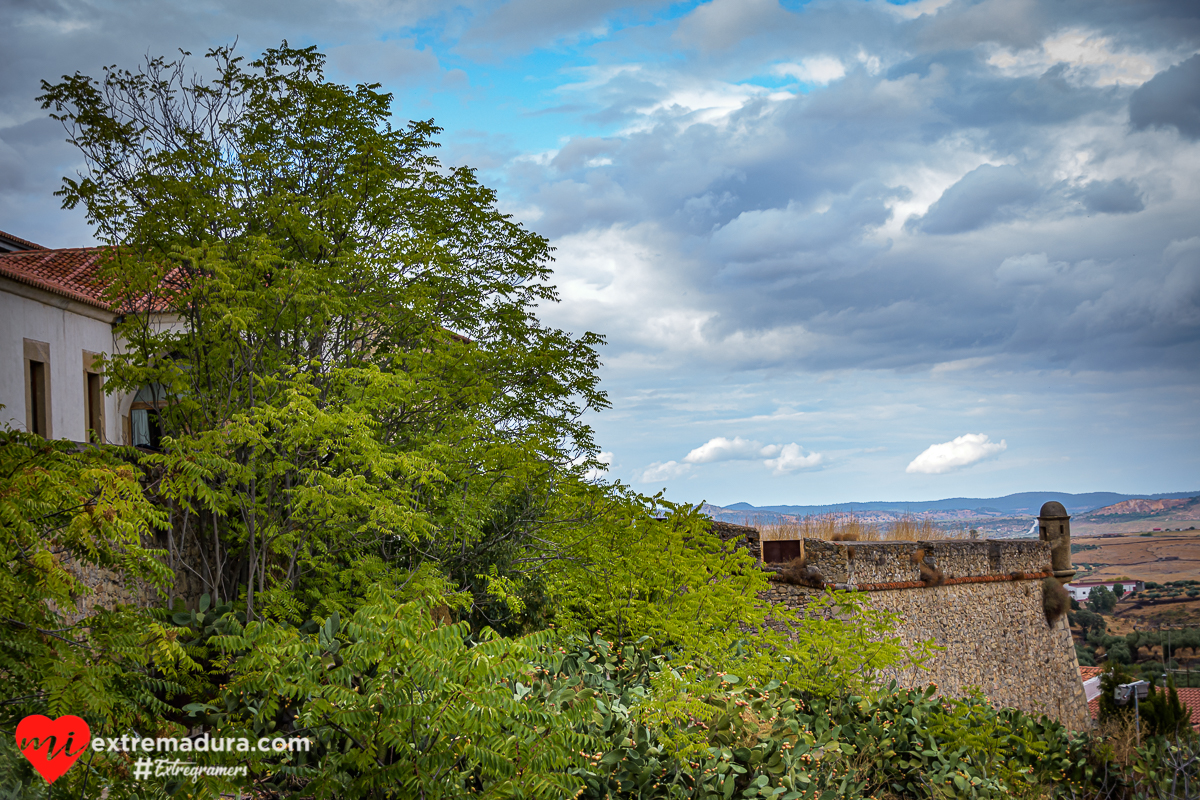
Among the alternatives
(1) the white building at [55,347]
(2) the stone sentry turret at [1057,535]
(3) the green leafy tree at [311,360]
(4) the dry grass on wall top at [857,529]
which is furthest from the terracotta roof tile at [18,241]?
(2) the stone sentry turret at [1057,535]

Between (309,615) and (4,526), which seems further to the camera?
(309,615)

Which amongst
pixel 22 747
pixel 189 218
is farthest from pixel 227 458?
pixel 22 747

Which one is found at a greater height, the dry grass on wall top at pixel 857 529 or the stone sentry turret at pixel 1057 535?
the dry grass on wall top at pixel 857 529

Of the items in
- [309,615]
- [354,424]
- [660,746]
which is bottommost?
[660,746]

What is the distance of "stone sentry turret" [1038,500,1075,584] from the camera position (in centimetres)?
2409

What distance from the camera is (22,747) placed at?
5.06 meters

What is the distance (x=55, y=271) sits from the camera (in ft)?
73.9

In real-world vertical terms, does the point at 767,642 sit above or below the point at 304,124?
below

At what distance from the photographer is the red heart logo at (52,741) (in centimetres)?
505

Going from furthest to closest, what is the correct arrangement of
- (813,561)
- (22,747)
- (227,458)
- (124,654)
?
1. (813,561)
2. (227,458)
3. (124,654)
4. (22,747)

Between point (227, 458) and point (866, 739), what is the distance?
7867 millimetres

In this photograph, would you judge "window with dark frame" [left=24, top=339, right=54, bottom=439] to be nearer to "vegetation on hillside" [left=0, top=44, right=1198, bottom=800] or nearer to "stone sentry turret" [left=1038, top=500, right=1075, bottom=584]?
"vegetation on hillside" [left=0, top=44, right=1198, bottom=800]

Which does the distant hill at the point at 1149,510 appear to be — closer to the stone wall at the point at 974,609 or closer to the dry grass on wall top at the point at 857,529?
the stone wall at the point at 974,609

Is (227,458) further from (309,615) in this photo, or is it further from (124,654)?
(124,654)
